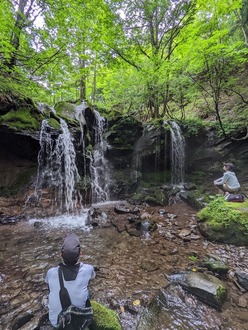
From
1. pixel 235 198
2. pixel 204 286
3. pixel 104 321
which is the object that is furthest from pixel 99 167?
Result: pixel 104 321

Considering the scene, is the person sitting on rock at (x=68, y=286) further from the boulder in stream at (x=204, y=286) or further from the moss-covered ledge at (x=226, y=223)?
the moss-covered ledge at (x=226, y=223)

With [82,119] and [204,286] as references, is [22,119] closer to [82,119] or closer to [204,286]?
[82,119]

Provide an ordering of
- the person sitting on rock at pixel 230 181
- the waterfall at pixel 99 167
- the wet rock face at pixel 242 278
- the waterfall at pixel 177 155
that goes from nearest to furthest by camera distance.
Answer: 1. the wet rock face at pixel 242 278
2. the person sitting on rock at pixel 230 181
3. the waterfall at pixel 99 167
4. the waterfall at pixel 177 155

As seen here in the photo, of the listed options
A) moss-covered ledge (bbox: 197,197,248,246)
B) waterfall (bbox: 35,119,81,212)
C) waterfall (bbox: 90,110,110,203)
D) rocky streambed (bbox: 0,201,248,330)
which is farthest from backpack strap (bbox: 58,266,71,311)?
waterfall (bbox: 90,110,110,203)

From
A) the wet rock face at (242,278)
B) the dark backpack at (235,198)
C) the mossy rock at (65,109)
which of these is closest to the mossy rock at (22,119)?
the mossy rock at (65,109)

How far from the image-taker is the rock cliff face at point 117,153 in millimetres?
7355

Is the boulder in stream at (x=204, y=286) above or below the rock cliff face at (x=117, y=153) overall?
below

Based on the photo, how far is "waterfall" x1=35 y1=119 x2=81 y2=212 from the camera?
7699mm

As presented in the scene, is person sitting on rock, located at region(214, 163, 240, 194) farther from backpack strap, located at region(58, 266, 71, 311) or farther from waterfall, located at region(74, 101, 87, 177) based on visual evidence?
backpack strap, located at region(58, 266, 71, 311)

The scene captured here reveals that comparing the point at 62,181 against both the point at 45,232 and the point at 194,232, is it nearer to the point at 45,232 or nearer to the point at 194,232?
the point at 45,232

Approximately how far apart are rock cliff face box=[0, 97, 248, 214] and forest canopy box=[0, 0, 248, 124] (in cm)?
98

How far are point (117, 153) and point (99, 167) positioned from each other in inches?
49.8

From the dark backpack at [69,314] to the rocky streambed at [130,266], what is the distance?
0.76 metres

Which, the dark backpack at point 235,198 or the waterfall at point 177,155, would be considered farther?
the waterfall at point 177,155
